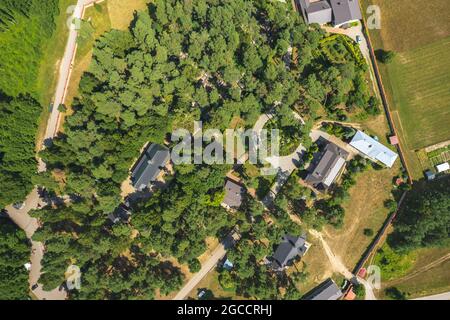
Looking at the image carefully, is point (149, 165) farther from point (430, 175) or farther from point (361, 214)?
point (430, 175)

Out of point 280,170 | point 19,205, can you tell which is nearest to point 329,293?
point 280,170

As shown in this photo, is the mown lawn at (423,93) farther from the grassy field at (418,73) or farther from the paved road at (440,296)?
the paved road at (440,296)

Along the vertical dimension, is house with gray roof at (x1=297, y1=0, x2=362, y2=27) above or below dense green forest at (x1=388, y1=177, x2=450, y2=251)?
above

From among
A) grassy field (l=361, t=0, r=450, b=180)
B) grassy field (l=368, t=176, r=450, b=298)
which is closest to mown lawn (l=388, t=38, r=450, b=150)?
grassy field (l=361, t=0, r=450, b=180)

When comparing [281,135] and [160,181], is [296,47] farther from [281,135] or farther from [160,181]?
[160,181]

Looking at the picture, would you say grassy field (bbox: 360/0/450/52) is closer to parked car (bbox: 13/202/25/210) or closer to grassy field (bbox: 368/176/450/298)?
grassy field (bbox: 368/176/450/298)
